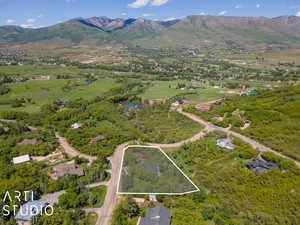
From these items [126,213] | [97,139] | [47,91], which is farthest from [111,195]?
[47,91]

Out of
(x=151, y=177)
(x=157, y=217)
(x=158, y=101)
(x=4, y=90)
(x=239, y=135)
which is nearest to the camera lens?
(x=157, y=217)

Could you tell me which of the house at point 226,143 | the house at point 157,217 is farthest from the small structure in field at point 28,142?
the house at point 226,143

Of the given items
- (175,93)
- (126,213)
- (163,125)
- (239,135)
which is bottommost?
(126,213)

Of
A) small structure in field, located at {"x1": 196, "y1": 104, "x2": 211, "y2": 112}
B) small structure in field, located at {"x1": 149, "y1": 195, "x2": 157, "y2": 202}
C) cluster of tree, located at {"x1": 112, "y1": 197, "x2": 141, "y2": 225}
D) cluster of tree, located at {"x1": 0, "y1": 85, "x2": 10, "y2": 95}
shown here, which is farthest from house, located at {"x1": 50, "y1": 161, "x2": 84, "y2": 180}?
cluster of tree, located at {"x1": 0, "y1": 85, "x2": 10, "y2": 95}

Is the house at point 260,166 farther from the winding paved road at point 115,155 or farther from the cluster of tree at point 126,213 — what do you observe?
the cluster of tree at point 126,213

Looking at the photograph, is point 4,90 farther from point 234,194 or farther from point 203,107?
point 234,194

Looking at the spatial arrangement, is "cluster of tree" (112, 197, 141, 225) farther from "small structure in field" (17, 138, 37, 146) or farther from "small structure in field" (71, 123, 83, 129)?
"small structure in field" (71, 123, 83, 129)
